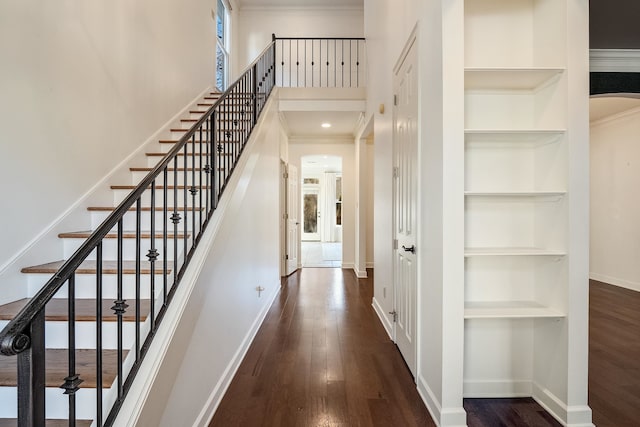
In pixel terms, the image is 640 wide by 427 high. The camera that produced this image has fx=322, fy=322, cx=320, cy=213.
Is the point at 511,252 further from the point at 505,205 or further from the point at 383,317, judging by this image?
the point at 383,317

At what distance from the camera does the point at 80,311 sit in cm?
163

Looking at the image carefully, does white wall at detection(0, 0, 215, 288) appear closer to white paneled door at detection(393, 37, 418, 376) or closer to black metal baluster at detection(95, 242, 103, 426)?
black metal baluster at detection(95, 242, 103, 426)

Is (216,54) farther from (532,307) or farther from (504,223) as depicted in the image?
(532,307)

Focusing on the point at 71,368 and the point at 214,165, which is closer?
the point at 71,368

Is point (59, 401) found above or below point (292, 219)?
below

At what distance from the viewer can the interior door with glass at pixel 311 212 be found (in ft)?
41.8

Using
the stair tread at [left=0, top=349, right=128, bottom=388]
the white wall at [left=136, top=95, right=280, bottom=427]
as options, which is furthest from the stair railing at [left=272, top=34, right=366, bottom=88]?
the stair tread at [left=0, top=349, right=128, bottom=388]

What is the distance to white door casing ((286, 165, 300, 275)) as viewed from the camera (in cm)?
593

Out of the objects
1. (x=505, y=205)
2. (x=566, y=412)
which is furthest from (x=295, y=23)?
(x=566, y=412)

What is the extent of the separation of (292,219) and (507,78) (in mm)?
4627

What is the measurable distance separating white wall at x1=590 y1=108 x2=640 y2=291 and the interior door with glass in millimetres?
8666

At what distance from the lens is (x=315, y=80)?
730 centimetres

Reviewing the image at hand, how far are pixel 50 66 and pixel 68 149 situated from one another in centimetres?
53

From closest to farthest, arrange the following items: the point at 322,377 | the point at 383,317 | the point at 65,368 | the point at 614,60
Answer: the point at 65,368
the point at 322,377
the point at 614,60
the point at 383,317
